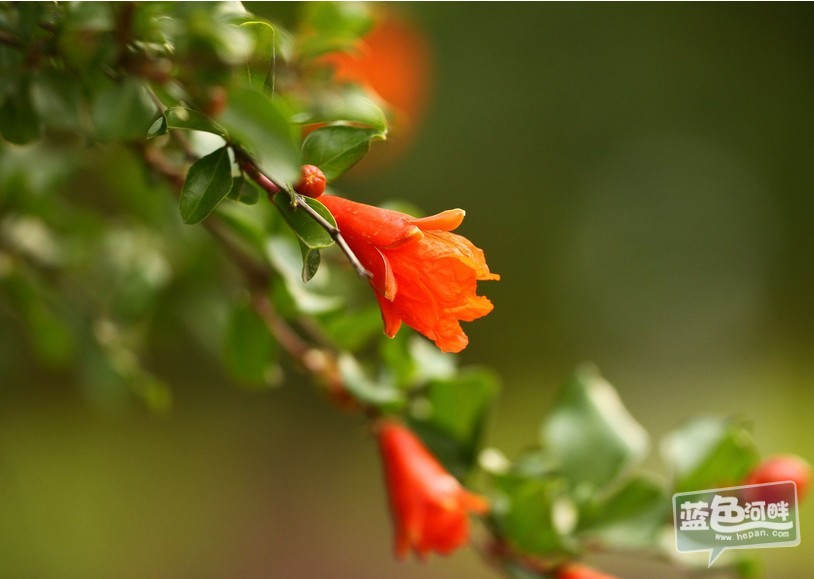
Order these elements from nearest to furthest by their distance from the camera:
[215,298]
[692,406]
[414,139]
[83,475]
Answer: [215,298]
[83,475]
[692,406]
[414,139]

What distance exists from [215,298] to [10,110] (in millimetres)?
339

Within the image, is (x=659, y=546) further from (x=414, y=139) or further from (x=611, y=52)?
(x=611, y=52)

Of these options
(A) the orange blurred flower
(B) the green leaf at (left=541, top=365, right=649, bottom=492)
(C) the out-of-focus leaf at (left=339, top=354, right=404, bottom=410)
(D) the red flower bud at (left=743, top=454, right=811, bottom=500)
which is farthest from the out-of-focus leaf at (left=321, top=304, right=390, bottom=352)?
(A) the orange blurred flower

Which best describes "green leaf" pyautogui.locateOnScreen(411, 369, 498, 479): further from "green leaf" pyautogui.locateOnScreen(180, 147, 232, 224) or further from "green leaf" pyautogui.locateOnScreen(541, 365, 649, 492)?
"green leaf" pyautogui.locateOnScreen(180, 147, 232, 224)

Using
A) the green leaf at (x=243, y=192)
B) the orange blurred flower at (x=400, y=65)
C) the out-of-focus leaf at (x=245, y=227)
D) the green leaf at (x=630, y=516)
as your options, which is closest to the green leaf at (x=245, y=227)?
the out-of-focus leaf at (x=245, y=227)

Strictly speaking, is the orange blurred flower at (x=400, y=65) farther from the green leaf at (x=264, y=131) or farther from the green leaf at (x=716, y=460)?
the green leaf at (x=264, y=131)

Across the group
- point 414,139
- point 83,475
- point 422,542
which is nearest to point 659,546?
point 422,542

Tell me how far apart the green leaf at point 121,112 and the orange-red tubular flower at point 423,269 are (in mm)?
118

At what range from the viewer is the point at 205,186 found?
0.87ft

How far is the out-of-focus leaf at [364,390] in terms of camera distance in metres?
0.41

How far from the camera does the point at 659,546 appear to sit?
44 centimetres

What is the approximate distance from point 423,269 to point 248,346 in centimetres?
21

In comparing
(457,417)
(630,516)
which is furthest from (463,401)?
(630,516)
